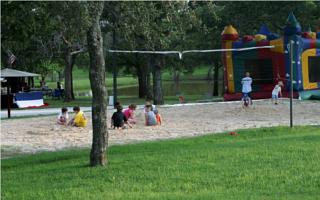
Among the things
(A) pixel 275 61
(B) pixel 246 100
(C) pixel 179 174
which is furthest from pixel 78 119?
(A) pixel 275 61

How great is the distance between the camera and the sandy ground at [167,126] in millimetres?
9492

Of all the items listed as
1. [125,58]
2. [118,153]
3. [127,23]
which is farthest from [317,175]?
[125,58]

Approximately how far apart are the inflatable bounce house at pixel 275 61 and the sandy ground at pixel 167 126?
2.46m

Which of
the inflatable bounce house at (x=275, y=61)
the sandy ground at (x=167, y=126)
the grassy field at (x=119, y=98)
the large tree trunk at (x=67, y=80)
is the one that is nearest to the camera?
the sandy ground at (x=167, y=126)

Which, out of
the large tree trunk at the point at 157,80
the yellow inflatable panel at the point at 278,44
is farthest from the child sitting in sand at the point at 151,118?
the yellow inflatable panel at the point at 278,44

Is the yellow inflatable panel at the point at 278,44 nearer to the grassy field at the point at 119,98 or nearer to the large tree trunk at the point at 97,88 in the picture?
the grassy field at the point at 119,98

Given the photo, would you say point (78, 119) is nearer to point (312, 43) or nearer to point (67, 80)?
point (312, 43)

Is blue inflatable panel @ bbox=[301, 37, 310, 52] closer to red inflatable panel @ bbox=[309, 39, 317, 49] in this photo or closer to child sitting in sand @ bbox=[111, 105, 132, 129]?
red inflatable panel @ bbox=[309, 39, 317, 49]

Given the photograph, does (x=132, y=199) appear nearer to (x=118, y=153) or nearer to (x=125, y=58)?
(x=118, y=153)

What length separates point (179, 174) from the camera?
17.1ft

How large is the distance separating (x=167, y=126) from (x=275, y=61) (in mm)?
9859

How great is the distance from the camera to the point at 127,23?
7.71m

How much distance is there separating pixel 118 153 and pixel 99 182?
2668 millimetres

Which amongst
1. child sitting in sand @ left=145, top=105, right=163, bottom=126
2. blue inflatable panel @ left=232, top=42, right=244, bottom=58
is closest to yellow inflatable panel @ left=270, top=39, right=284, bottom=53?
blue inflatable panel @ left=232, top=42, right=244, bottom=58
